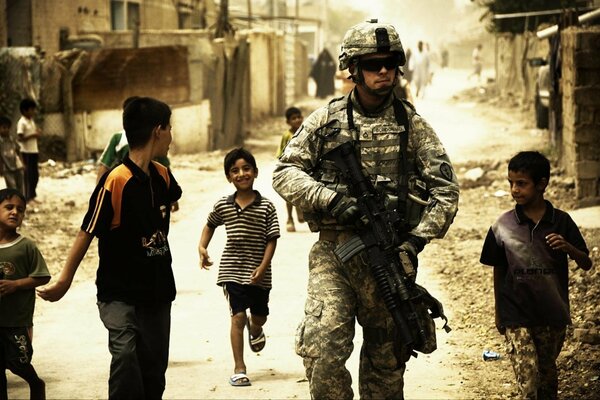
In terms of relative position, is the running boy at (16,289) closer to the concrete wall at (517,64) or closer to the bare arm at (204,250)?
the bare arm at (204,250)

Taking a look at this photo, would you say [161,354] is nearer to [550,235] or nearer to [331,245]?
[331,245]

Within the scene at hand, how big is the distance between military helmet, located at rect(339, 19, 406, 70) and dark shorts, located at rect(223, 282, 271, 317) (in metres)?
1.99

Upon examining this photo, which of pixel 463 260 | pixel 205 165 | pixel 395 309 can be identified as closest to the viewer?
pixel 395 309

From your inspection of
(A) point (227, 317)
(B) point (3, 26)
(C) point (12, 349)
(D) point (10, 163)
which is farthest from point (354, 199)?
(B) point (3, 26)

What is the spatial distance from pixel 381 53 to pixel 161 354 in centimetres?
167

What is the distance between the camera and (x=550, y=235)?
5180 mm

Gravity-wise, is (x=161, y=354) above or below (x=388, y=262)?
below

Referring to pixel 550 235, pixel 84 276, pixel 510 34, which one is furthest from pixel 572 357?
pixel 510 34

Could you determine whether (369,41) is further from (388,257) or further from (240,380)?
(240,380)

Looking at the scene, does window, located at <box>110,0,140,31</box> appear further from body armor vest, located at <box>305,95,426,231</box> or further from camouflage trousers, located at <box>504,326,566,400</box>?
camouflage trousers, located at <box>504,326,566,400</box>

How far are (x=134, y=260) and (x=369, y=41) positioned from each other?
142 centimetres

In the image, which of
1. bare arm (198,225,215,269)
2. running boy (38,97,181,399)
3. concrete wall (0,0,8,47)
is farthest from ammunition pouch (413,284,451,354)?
Answer: concrete wall (0,0,8,47)

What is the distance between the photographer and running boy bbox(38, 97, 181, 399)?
485 centimetres

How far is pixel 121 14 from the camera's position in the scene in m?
25.3
